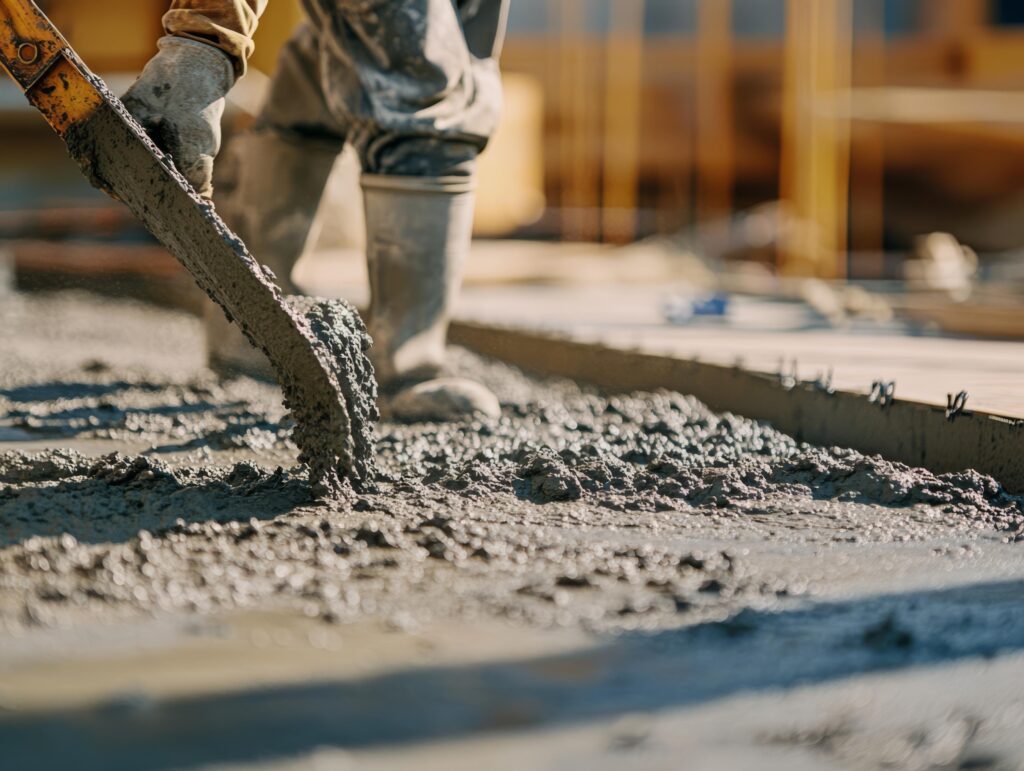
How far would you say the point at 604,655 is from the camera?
1215 millimetres

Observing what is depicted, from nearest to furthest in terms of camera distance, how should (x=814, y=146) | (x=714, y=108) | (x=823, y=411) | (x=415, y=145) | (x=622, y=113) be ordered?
(x=823, y=411)
(x=415, y=145)
(x=814, y=146)
(x=714, y=108)
(x=622, y=113)

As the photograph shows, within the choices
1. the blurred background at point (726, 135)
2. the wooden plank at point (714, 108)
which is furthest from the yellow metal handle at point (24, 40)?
the wooden plank at point (714, 108)

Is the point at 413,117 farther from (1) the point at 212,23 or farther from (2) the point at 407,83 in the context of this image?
(1) the point at 212,23

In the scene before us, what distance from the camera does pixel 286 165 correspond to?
2973 millimetres

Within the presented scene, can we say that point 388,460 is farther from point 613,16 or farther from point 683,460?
point 613,16

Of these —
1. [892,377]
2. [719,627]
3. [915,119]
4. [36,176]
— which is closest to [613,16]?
[915,119]

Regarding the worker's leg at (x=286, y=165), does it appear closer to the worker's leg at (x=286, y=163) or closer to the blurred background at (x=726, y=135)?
the worker's leg at (x=286, y=163)

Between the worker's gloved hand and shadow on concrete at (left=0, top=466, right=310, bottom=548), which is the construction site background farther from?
shadow on concrete at (left=0, top=466, right=310, bottom=548)

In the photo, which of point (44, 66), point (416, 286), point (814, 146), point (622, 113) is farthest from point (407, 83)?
point (622, 113)

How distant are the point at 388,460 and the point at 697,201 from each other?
790 centimetres

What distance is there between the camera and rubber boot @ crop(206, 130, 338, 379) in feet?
9.63

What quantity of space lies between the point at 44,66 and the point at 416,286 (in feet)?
2.99

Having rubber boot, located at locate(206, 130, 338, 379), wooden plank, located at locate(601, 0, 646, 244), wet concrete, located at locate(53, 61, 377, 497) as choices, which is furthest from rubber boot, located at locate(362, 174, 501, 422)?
wooden plank, located at locate(601, 0, 646, 244)

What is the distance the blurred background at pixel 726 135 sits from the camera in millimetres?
7344
